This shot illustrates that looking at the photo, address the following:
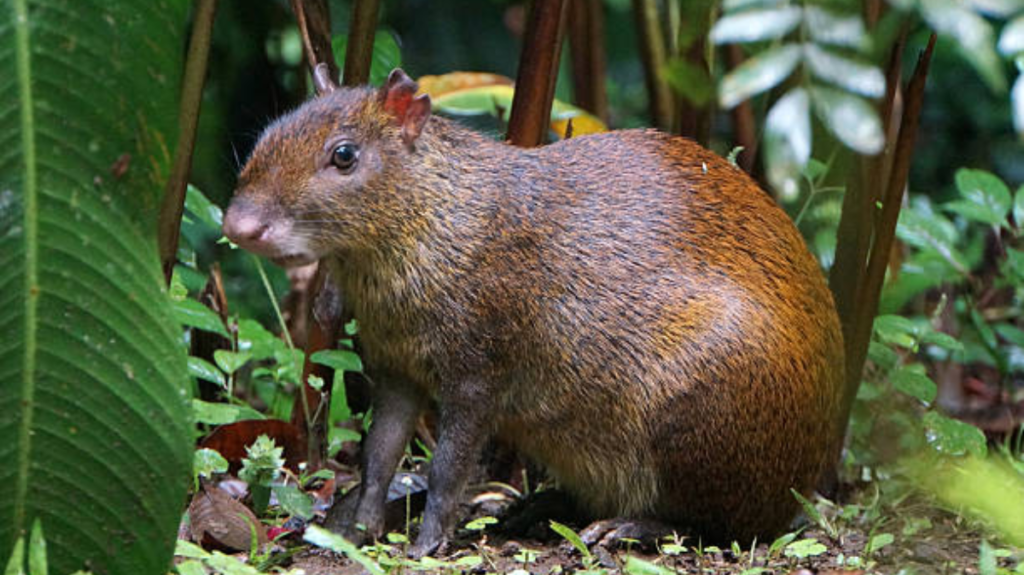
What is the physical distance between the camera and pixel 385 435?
405cm

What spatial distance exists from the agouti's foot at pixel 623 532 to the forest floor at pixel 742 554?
1.2 inches

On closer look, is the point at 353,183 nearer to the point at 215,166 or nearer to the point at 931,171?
the point at 215,166

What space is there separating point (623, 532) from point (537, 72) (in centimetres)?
132

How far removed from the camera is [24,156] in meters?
2.69

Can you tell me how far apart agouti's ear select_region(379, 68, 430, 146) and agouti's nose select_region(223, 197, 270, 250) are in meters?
0.48

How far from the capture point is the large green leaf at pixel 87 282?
2697mm

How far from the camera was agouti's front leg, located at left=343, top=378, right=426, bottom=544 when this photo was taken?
158 inches

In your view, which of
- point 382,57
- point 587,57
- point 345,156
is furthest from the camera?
point 587,57

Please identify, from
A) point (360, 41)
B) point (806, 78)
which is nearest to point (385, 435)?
point (360, 41)

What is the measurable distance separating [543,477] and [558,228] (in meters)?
1.02

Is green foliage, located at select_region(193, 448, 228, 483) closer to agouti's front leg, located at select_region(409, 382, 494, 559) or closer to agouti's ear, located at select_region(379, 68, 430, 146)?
agouti's front leg, located at select_region(409, 382, 494, 559)

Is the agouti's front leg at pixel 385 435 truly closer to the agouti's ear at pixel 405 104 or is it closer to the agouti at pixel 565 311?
the agouti at pixel 565 311

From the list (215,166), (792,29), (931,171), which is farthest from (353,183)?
(931,171)

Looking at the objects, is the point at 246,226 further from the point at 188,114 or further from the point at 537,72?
the point at 537,72
